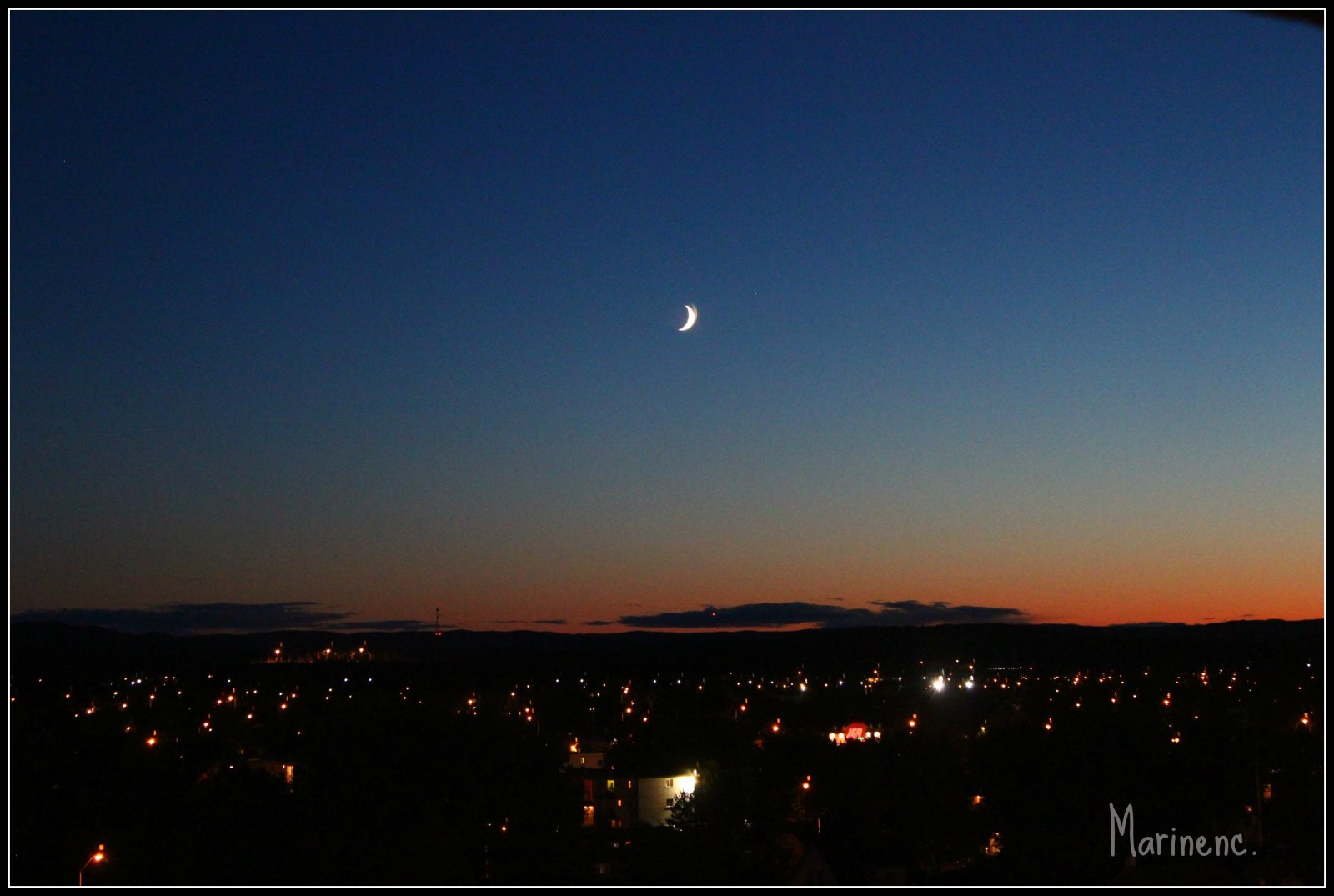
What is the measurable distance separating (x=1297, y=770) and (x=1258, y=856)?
454 centimetres

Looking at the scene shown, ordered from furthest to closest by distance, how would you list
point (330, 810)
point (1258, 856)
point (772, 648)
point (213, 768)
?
1. point (772, 648)
2. point (213, 768)
3. point (330, 810)
4. point (1258, 856)

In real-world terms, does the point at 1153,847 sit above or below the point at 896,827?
above

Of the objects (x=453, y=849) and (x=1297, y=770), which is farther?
(x=1297, y=770)

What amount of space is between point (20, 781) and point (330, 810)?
4.67 meters

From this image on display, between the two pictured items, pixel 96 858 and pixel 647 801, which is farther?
pixel 647 801

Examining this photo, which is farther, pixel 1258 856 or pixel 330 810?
pixel 330 810

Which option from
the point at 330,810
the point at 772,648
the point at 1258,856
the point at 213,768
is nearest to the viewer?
the point at 1258,856

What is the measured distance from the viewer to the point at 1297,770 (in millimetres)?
13508

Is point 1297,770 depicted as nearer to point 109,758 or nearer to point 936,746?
point 936,746

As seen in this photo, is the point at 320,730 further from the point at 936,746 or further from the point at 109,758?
the point at 936,746

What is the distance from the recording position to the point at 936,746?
15.6 meters

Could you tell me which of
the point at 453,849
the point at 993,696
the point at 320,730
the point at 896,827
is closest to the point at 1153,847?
the point at 896,827

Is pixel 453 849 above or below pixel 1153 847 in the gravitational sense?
below

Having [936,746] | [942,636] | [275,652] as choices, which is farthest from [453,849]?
[942,636]
